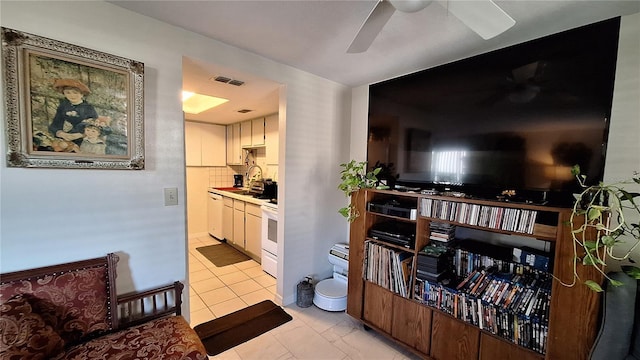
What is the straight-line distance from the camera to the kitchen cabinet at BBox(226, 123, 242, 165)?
427 cm

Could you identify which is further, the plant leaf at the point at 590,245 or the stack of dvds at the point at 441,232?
the stack of dvds at the point at 441,232

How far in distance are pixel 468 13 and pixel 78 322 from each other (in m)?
2.41

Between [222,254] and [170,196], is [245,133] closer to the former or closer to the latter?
[222,254]

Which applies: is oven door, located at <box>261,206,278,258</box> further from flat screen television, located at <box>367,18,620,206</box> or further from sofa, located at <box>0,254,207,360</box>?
flat screen television, located at <box>367,18,620,206</box>

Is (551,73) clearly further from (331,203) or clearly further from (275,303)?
(275,303)

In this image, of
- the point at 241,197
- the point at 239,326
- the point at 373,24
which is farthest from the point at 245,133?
the point at 373,24

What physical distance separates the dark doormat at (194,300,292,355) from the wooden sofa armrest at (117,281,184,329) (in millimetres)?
478

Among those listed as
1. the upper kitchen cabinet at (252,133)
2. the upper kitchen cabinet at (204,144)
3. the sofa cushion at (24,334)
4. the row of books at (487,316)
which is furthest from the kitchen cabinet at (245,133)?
the row of books at (487,316)

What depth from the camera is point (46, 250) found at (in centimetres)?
130

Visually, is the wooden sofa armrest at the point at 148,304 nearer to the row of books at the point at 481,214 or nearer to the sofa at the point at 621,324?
the row of books at the point at 481,214

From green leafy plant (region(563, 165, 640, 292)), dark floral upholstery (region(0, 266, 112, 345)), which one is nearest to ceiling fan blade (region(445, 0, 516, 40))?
green leafy plant (region(563, 165, 640, 292))

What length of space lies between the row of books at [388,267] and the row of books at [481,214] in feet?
1.34

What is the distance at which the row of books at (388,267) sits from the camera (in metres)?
1.84

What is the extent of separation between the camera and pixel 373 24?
1213 millimetres
